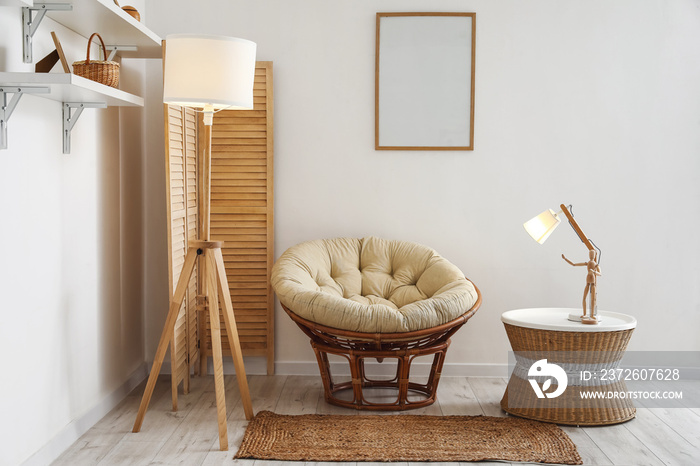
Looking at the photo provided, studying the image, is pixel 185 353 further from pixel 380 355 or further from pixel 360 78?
pixel 360 78

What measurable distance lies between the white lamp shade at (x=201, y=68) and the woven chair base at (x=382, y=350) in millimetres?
1076

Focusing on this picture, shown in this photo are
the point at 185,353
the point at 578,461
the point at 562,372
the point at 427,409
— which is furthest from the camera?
the point at 185,353

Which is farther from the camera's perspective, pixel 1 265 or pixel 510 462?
pixel 510 462

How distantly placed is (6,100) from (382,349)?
6.10 ft

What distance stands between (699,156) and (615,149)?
A: 0.46 m

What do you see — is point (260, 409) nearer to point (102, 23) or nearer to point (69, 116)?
point (69, 116)

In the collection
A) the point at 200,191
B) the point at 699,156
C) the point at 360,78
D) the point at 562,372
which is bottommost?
the point at 562,372

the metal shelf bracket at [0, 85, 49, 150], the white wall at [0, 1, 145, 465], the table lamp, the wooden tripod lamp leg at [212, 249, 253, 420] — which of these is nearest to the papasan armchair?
the wooden tripod lamp leg at [212, 249, 253, 420]

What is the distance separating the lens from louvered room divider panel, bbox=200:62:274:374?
3.64 meters

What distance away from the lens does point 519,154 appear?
3713 millimetres

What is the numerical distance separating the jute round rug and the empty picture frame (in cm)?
152

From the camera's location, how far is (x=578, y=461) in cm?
253

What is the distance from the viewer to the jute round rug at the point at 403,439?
259 cm

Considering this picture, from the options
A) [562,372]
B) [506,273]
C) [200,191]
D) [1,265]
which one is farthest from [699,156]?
[1,265]
